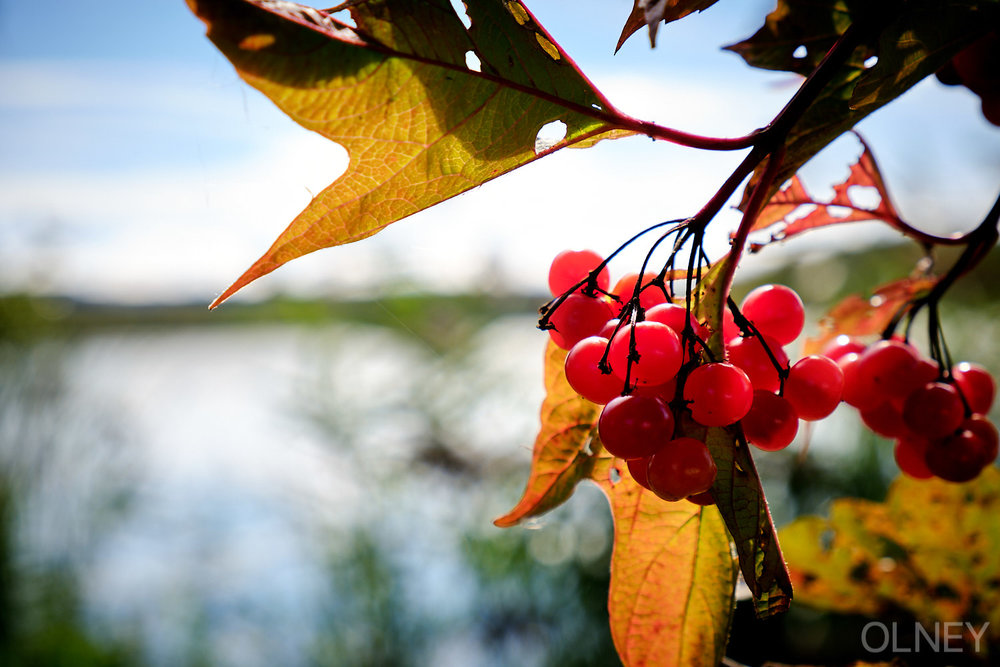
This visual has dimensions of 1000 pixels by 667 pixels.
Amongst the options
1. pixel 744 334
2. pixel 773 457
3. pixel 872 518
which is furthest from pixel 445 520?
pixel 744 334

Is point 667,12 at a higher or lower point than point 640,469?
higher

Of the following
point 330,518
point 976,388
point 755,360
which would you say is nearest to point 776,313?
point 755,360

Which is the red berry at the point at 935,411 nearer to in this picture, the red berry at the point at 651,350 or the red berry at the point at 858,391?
the red berry at the point at 858,391

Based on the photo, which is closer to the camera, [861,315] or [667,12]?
[667,12]

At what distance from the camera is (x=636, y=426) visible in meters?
0.15

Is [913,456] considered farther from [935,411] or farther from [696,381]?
[696,381]

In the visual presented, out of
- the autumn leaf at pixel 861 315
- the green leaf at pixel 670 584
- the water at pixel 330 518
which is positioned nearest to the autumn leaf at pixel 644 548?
the green leaf at pixel 670 584

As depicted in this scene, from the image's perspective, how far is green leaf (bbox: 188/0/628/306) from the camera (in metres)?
0.13

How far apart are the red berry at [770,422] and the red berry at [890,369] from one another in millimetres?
73

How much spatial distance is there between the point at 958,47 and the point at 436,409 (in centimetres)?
84

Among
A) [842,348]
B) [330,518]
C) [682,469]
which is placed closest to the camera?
[682,469]

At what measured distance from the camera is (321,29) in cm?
13

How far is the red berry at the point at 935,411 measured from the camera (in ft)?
0.71

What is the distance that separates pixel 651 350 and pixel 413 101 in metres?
0.07
